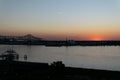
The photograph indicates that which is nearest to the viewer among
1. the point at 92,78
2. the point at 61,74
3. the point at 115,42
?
the point at 61,74

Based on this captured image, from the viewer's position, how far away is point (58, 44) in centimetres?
13812

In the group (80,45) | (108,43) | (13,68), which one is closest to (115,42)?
(108,43)

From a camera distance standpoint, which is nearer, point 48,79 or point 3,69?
point 48,79

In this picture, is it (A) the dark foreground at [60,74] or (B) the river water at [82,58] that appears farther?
(B) the river water at [82,58]

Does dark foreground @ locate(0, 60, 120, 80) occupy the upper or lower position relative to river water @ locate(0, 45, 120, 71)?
upper

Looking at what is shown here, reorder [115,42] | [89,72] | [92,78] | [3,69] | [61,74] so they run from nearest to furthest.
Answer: [61,74] → [92,78] → [89,72] → [3,69] → [115,42]

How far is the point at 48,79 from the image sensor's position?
39.8 ft

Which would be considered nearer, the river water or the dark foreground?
the dark foreground

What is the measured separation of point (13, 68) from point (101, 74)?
609cm

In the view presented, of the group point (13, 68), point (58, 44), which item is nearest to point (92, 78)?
point (13, 68)

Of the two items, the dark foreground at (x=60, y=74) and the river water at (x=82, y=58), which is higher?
the dark foreground at (x=60, y=74)

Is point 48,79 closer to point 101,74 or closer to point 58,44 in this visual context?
point 101,74

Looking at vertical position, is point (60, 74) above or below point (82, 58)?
above

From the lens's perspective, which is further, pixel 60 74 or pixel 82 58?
pixel 82 58
